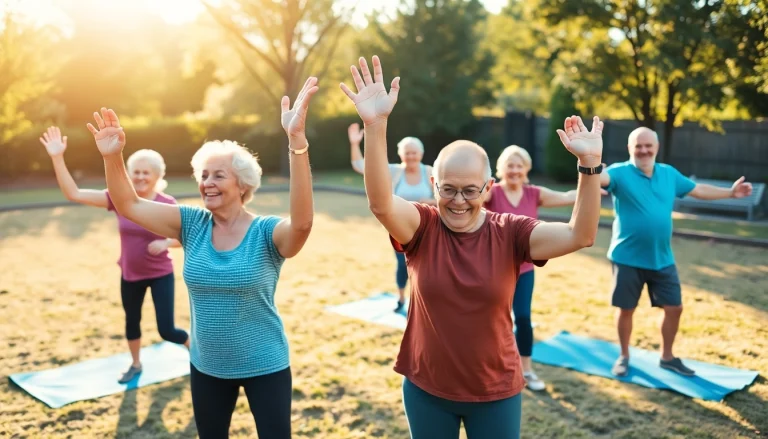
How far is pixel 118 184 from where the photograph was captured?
10.7ft

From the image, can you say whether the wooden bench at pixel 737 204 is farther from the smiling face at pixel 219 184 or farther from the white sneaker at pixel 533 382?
the smiling face at pixel 219 184

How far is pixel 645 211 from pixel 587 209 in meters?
3.48

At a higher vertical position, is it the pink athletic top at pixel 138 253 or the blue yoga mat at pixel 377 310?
the pink athletic top at pixel 138 253

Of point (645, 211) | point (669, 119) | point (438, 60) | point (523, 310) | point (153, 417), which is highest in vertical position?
point (438, 60)

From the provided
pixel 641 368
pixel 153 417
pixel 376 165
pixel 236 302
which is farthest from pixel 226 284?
pixel 641 368

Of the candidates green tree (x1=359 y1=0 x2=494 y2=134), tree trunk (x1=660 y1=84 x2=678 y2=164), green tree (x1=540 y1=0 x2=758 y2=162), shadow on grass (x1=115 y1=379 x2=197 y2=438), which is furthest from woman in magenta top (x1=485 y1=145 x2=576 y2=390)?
green tree (x1=359 y1=0 x2=494 y2=134)

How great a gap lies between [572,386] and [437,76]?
72.9ft

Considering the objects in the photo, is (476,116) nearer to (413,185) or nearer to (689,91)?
(689,91)

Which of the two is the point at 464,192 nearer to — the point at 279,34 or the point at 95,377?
the point at 95,377

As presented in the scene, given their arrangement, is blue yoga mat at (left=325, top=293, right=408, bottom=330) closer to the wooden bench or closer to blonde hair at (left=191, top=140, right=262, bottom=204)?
blonde hair at (left=191, top=140, right=262, bottom=204)

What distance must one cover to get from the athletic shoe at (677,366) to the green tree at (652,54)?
35.5 ft

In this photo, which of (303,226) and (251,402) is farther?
(251,402)

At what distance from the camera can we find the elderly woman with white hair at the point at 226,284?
3.19m

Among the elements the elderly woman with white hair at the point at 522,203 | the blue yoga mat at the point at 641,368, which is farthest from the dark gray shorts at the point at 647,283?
the elderly woman with white hair at the point at 522,203
